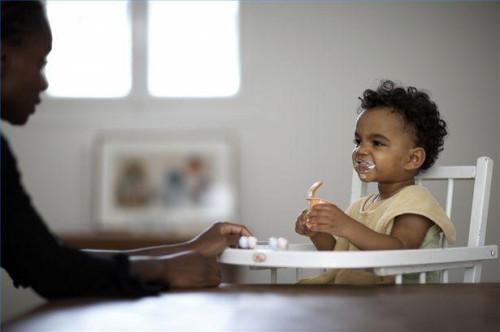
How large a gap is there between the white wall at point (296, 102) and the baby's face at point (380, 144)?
1023 millimetres

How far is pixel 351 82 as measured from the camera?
2596 millimetres

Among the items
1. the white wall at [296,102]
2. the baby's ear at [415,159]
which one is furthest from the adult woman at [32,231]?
the white wall at [296,102]

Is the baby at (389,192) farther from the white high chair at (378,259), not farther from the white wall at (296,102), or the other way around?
the white wall at (296,102)

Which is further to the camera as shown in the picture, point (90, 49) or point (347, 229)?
point (90, 49)

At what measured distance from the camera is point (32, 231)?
1.84ft

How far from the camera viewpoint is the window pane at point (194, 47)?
3.03 meters

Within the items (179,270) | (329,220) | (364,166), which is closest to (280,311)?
(179,270)

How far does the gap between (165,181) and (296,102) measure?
707 millimetres

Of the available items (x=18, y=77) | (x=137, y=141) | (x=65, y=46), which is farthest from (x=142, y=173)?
(x=18, y=77)

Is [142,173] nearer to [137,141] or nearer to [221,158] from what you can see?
[137,141]

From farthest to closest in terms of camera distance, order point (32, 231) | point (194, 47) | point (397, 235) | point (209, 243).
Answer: point (194, 47) → point (397, 235) → point (209, 243) → point (32, 231)

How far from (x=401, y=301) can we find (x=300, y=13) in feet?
7.43

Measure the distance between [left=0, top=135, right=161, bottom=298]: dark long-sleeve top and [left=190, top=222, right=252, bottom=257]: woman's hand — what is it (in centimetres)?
15

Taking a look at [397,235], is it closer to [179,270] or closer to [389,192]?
[389,192]
